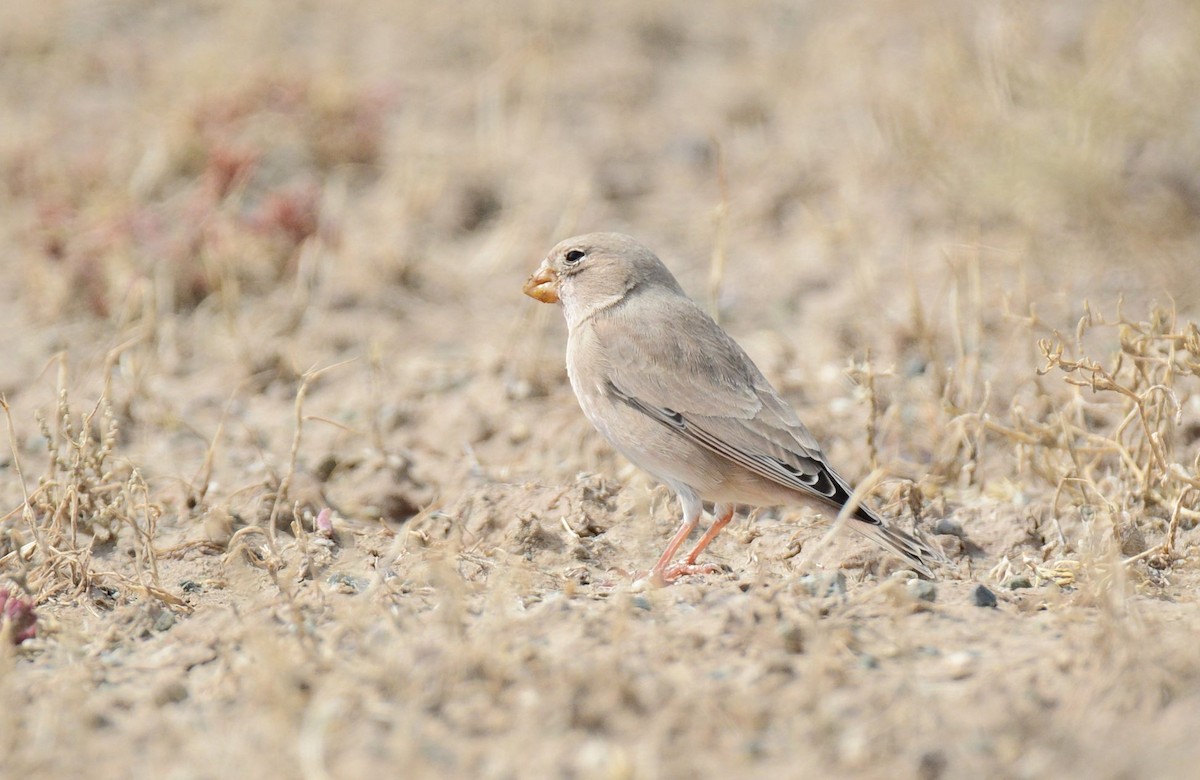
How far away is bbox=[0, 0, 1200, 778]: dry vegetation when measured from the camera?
3221 mm

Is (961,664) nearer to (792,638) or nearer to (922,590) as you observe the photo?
(792,638)

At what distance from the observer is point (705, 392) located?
474 cm

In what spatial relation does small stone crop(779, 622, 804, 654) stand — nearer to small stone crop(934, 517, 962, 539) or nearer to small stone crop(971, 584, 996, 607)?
small stone crop(971, 584, 996, 607)

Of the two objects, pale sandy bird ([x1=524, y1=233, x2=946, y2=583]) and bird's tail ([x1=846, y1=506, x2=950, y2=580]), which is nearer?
bird's tail ([x1=846, y1=506, x2=950, y2=580])

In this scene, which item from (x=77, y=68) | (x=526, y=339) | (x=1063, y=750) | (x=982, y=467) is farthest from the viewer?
(x=77, y=68)

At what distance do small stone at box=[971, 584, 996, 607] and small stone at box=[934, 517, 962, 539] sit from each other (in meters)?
0.61

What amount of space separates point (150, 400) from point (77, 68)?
4.31m

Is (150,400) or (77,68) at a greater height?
(77,68)

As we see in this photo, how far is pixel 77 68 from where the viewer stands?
916 centimetres

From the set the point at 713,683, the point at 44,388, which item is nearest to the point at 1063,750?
the point at 713,683

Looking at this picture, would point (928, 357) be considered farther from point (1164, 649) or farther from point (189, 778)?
point (189, 778)

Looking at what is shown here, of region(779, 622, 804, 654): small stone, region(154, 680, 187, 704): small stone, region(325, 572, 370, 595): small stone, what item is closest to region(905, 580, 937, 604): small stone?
region(779, 622, 804, 654): small stone

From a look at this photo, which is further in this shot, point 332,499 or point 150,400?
point 150,400

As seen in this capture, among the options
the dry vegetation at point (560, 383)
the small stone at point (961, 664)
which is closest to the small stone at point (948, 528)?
the dry vegetation at point (560, 383)
